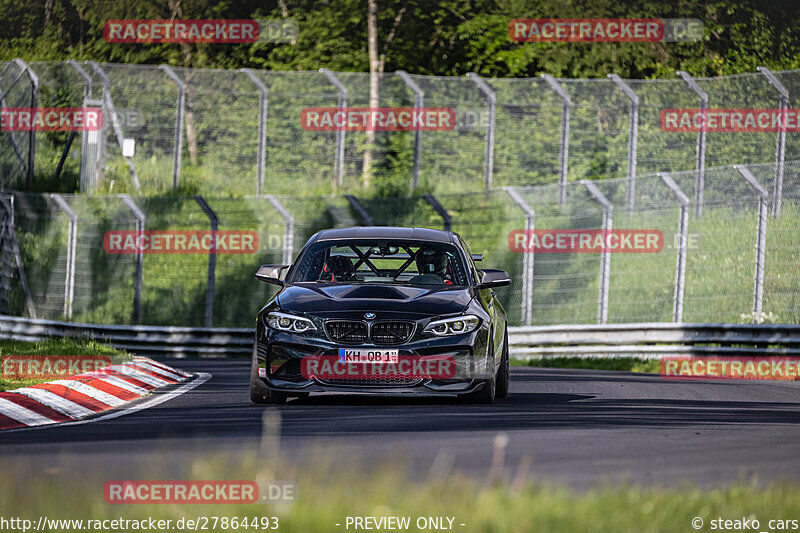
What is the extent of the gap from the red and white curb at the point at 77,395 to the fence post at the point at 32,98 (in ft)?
53.5

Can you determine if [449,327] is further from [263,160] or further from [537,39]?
[537,39]

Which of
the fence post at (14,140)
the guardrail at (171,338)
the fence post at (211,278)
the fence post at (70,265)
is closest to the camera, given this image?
the guardrail at (171,338)

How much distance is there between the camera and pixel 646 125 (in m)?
29.2

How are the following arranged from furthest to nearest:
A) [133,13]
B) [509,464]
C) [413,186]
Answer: [133,13] → [413,186] → [509,464]

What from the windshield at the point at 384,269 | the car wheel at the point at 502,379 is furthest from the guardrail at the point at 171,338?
the car wheel at the point at 502,379

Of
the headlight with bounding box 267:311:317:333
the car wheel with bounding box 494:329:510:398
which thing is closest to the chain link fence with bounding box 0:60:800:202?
the car wheel with bounding box 494:329:510:398

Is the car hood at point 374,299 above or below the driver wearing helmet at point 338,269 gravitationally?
below

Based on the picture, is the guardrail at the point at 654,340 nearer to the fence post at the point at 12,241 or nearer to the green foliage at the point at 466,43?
the fence post at the point at 12,241

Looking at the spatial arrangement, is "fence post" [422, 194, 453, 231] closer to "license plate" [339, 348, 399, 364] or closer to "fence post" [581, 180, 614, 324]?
"fence post" [581, 180, 614, 324]

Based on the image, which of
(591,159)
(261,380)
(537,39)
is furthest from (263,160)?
(261,380)

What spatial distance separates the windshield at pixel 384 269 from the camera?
12641mm

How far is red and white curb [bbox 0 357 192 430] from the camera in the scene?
10.5m

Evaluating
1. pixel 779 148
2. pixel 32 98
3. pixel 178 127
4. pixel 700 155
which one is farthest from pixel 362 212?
pixel 32 98

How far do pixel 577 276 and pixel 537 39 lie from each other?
50.8 ft
